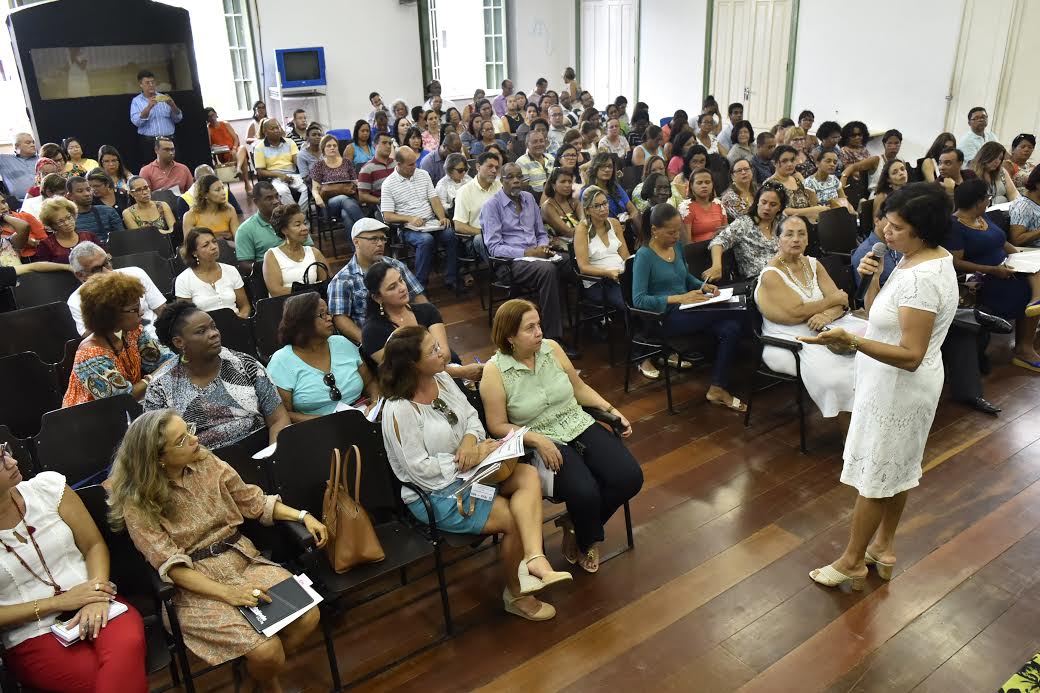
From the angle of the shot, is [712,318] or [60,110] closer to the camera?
[712,318]

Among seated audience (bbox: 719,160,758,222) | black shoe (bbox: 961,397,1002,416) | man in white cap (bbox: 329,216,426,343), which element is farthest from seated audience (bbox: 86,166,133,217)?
black shoe (bbox: 961,397,1002,416)

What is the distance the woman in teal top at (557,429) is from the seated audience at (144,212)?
12.8ft

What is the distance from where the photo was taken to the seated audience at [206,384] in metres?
2.91

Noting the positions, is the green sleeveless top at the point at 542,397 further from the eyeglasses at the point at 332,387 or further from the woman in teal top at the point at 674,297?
the woman in teal top at the point at 674,297

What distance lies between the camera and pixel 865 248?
4.95 m

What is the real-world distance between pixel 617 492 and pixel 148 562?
1720 millimetres

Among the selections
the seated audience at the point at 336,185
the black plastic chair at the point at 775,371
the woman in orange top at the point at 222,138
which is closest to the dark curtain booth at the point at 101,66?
the woman in orange top at the point at 222,138

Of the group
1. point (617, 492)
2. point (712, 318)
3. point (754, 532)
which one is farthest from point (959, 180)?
point (617, 492)

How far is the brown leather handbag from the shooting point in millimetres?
2613

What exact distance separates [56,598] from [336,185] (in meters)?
5.64

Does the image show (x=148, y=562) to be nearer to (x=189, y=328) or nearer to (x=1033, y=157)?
(x=189, y=328)

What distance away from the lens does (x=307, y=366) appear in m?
3.38

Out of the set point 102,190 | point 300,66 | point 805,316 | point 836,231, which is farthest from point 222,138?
point 805,316

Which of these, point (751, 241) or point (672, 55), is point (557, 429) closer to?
point (751, 241)
